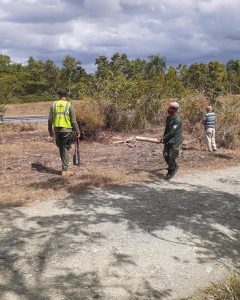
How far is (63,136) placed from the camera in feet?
32.2

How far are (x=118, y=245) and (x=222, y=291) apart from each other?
1882 mm

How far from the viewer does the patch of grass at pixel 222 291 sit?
171 inches

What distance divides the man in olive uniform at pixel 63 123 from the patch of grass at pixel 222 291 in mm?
5344

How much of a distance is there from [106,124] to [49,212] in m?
9.91

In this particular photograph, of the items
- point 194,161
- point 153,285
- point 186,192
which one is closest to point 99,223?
point 153,285

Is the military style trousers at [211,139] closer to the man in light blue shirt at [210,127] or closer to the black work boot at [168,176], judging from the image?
the man in light blue shirt at [210,127]

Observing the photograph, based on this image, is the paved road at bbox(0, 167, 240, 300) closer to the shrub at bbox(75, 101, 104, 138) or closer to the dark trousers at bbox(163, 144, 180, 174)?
the dark trousers at bbox(163, 144, 180, 174)

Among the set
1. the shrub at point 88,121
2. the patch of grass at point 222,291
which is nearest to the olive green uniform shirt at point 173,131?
the patch of grass at point 222,291

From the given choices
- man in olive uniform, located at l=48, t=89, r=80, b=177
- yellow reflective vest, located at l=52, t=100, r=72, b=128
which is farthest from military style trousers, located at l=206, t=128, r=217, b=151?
yellow reflective vest, located at l=52, t=100, r=72, b=128

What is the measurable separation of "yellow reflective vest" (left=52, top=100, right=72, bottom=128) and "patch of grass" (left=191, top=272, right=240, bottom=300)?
213 inches

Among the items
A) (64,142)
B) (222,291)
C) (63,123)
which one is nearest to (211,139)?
(64,142)

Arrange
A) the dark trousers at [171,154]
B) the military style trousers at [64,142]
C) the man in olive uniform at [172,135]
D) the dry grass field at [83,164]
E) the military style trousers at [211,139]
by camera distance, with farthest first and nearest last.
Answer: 1. the military style trousers at [211,139]
2. the dark trousers at [171,154]
3. the man in olive uniform at [172,135]
4. the military style trousers at [64,142]
5. the dry grass field at [83,164]

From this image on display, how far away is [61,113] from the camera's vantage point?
970 cm

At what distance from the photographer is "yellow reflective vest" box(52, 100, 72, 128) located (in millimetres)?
9680
